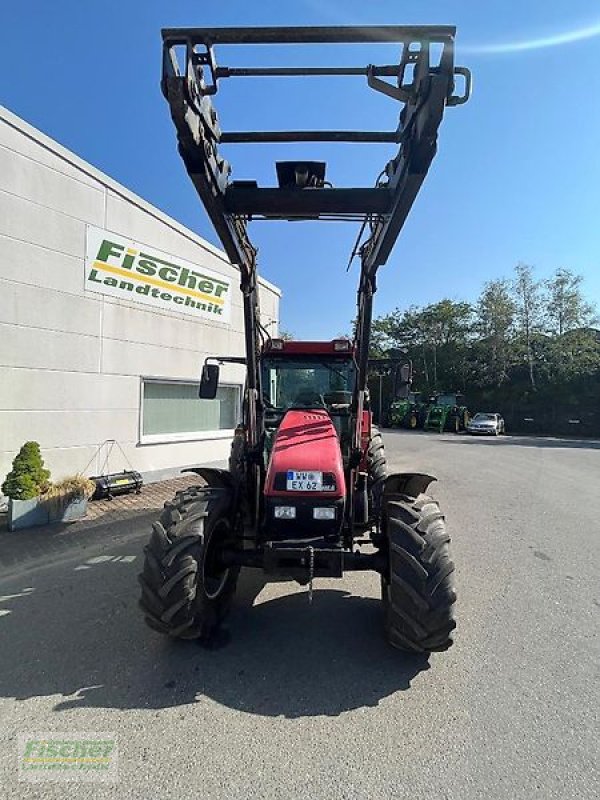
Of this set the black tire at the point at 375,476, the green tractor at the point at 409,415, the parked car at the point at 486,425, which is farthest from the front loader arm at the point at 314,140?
the green tractor at the point at 409,415

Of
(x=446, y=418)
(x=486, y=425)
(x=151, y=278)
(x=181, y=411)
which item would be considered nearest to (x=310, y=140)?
(x=151, y=278)

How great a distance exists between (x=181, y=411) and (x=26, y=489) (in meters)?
4.09

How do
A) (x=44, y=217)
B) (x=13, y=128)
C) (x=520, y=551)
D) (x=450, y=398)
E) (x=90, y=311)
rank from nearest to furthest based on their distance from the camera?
(x=520, y=551)
(x=13, y=128)
(x=44, y=217)
(x=90, y=311)
(x=450, y=398)

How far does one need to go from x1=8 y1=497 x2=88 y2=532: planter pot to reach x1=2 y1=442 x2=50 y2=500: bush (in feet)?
0.38

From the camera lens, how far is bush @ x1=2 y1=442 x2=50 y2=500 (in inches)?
246

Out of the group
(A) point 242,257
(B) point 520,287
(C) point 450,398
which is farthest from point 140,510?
(B) point 520,287

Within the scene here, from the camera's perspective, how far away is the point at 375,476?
5.54 meters

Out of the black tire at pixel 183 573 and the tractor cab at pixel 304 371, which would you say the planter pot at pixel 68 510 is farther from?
the black tire at pixel 183 573

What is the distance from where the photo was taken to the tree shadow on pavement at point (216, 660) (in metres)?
2.88

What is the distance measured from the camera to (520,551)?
5.98m

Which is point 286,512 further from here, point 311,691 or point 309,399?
point 309,399

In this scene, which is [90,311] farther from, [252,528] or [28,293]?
[252,528]

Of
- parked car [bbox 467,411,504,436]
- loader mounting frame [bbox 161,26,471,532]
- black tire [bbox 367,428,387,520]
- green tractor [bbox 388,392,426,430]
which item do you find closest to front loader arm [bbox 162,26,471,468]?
loader mounting frame [bbox 161,26,471,532]

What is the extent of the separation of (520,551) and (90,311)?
24.1ft
